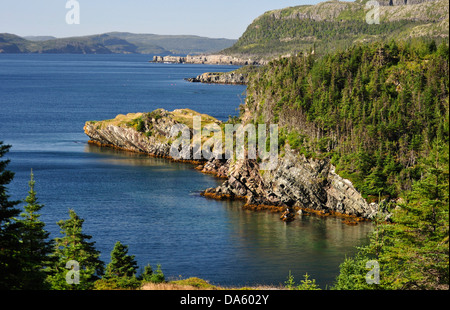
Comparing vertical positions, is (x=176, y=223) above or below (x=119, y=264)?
below

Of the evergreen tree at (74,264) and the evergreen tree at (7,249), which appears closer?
the evergreen tree at (7,249)

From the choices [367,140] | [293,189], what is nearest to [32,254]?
[293,189]

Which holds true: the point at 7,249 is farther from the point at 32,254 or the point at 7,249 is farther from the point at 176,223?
the point at 176,223

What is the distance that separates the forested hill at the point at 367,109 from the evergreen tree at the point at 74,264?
2149 inches

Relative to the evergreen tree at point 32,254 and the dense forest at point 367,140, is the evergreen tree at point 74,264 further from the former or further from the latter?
the evergreen tree at point 32,254

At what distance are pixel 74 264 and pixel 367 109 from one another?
7416 cm

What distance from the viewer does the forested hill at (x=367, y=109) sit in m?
92.2

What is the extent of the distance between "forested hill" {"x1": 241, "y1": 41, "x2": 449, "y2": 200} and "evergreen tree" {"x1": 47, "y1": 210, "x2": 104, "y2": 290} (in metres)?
54.6

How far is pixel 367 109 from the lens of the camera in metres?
103

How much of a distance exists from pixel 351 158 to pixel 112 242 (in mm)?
46102

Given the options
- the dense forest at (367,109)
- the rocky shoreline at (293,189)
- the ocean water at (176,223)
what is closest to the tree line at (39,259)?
the ocean water at (176,223)
